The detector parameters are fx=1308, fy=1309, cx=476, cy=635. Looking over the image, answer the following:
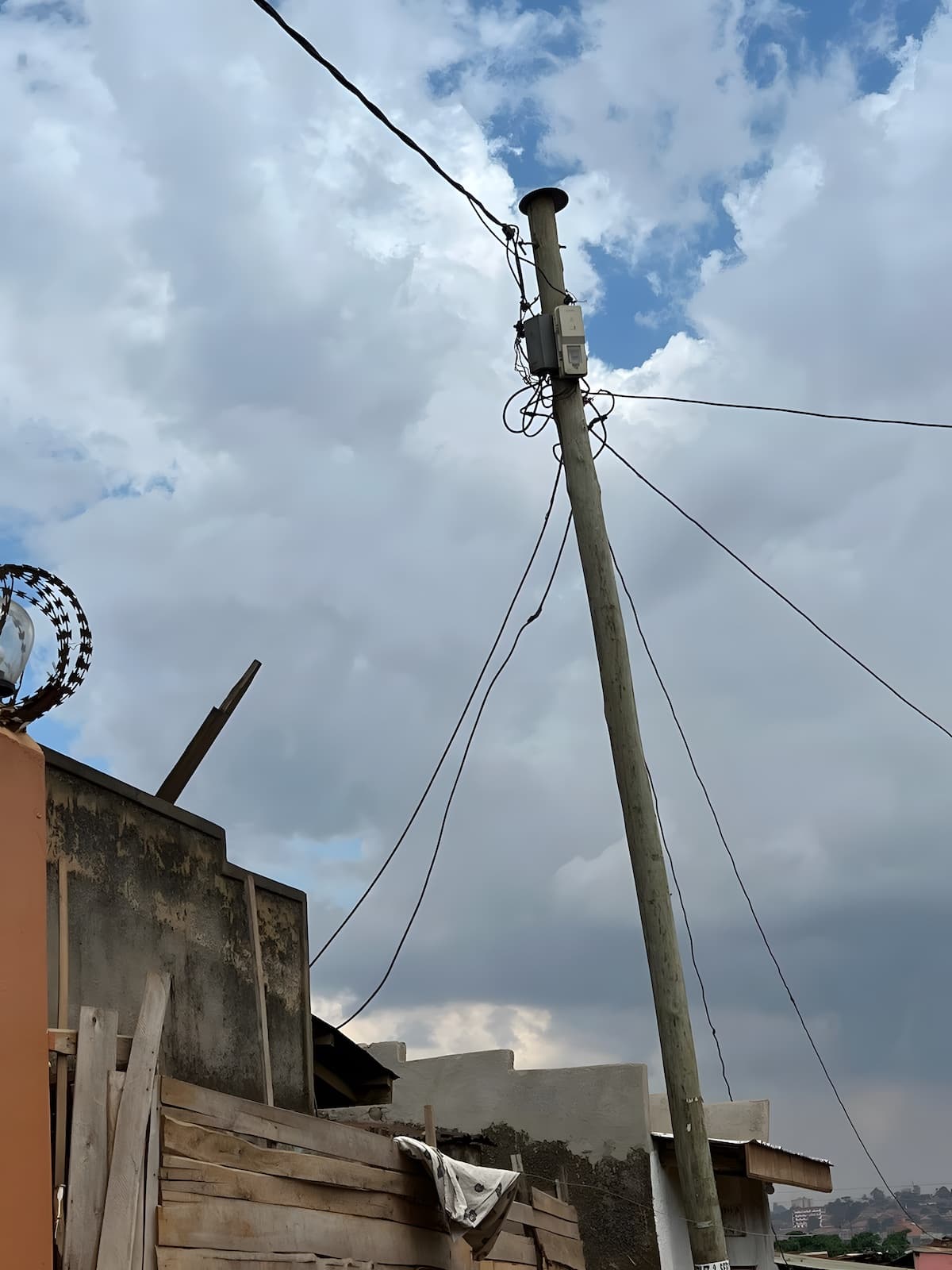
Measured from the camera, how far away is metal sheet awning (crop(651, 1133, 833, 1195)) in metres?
14.1

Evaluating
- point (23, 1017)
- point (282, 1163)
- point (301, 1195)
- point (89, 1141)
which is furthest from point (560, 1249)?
point (23, 1017)

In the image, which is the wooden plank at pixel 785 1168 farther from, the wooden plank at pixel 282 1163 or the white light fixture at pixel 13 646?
the white light fixture at pixel 13 646

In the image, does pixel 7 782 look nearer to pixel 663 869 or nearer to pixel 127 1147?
pixel 127 1147

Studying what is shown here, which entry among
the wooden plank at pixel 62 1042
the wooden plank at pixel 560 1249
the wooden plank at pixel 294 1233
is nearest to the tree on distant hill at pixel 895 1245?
the wooden plank at pixel 560 1249

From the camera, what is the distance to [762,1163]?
1459 centimetres

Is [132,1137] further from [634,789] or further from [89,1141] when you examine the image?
[634,789]

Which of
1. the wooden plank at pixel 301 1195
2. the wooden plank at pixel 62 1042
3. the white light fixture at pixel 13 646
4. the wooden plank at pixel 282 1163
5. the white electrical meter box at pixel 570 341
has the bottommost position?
the wooden plank at pixel 301 1195

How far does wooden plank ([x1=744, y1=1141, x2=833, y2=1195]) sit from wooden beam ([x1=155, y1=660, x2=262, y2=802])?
7391 millimetres

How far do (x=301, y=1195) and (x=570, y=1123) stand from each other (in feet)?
29.3

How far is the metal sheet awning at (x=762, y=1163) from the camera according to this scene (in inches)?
556

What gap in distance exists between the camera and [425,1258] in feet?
28.8

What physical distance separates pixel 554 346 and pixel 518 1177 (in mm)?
5952

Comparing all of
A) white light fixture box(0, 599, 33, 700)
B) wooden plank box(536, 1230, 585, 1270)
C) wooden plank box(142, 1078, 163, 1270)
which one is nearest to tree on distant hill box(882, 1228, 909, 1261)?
wooden plank box(536, 1230, 585, 1270)

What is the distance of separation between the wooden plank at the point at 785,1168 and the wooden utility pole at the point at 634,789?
6523mm
